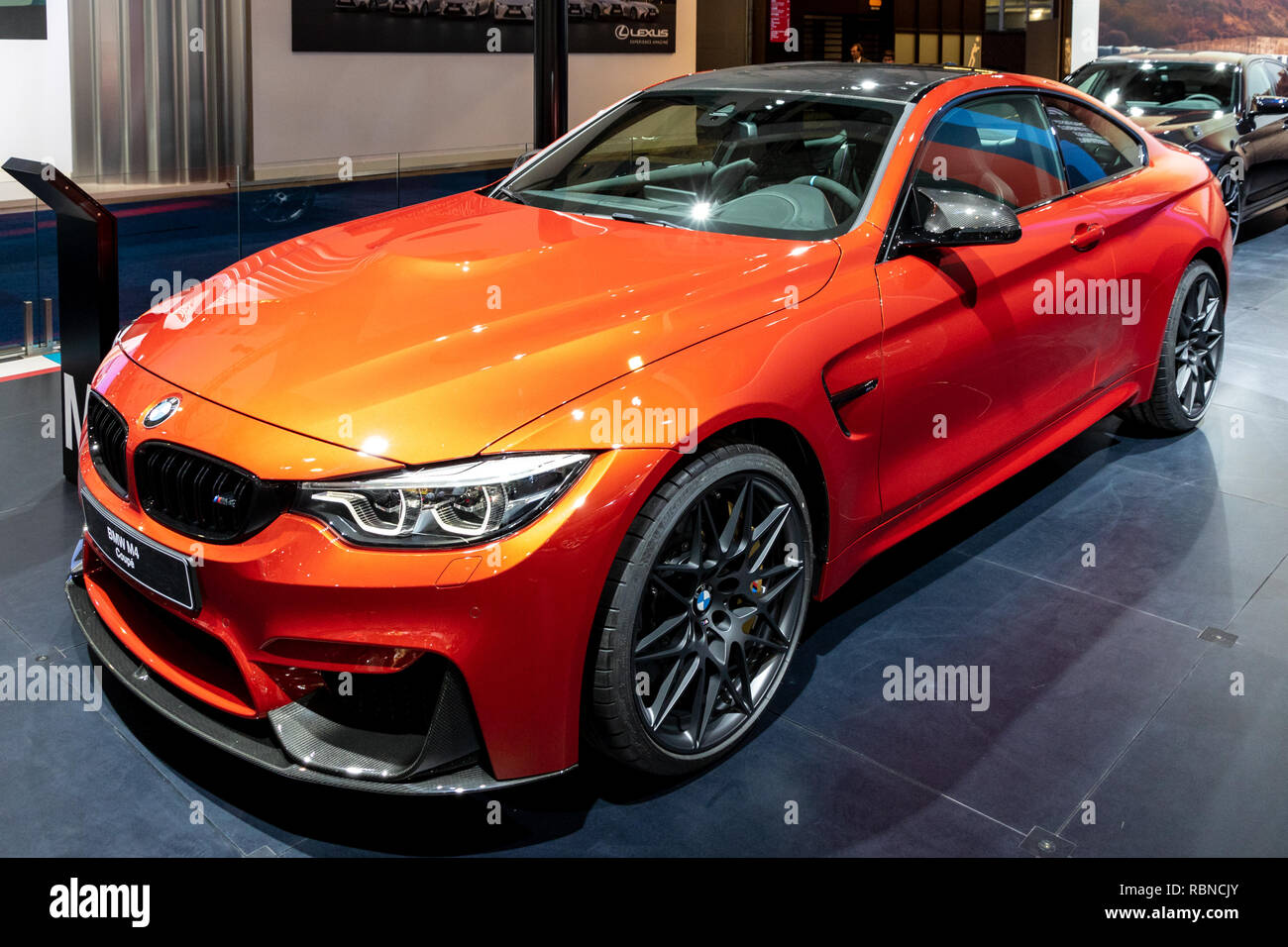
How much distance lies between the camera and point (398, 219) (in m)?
3.19

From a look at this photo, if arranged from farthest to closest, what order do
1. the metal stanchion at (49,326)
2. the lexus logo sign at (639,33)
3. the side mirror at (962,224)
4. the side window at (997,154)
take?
the lexus logo sign at (639,33) → the metal stanchion at (49,326) → the side window at (997,154) → the side mirror at (962,224)

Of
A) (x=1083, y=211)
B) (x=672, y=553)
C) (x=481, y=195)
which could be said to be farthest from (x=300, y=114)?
(x=672, y=553)

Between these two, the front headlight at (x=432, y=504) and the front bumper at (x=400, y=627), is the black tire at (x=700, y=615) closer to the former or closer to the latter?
the front bumper at (x=400, y=627)

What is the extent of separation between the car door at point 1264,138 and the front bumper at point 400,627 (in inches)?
277

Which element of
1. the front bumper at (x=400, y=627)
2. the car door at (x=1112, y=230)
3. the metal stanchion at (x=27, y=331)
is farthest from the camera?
the metal stanchion at (x=27, y=331)

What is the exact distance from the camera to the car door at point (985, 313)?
9.10 ft

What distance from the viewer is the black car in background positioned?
7391mm

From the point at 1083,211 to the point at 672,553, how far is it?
6.31 ft

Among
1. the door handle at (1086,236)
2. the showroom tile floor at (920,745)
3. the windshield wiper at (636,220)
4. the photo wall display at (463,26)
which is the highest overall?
the photo wall display at (463,26)

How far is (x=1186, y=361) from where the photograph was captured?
4266mm

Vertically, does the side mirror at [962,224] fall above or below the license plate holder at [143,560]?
above

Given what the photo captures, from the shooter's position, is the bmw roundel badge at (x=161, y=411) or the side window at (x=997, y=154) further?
the side window at (x=997, y=154)

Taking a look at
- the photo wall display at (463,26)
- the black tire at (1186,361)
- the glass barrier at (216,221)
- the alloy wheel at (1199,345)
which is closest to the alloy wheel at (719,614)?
the black tire at (1186,361)

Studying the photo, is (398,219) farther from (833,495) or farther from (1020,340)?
(1020,340)
